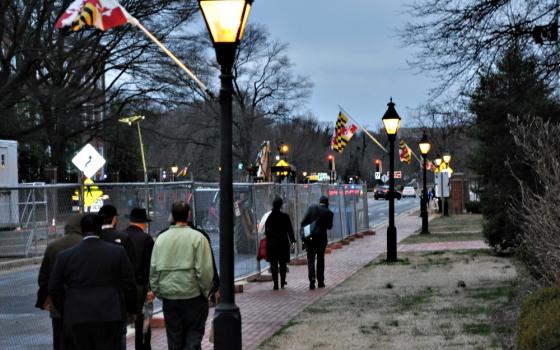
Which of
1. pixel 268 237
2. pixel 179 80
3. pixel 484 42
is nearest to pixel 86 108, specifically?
pixel 179 80

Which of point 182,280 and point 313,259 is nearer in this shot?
point 182,280

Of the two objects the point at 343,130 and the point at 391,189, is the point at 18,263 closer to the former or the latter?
the point at 391,189

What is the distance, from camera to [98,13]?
18.9 m

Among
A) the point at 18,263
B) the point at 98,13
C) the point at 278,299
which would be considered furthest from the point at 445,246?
the point at 18,263

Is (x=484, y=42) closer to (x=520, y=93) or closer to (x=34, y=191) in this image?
(x=520, y=93)

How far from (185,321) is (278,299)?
6.27m

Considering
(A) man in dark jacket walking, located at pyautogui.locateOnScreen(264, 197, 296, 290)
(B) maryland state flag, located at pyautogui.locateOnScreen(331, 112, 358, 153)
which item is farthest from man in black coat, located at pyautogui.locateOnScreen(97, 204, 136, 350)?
(B) maryland state flag, located at pyautogui.locateOnScreen(331, 112, 358, 153)

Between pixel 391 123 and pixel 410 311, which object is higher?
pixel 391 123

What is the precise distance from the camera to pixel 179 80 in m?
35.0

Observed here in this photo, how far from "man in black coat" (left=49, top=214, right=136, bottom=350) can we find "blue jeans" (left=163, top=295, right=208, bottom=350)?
1196 mm

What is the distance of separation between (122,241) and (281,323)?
3874 mm

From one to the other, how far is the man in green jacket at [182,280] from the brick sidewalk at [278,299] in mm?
2001

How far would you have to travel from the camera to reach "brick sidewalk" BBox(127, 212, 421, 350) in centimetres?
1059

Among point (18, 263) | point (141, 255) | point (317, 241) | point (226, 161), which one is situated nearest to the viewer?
point (226, 161)
